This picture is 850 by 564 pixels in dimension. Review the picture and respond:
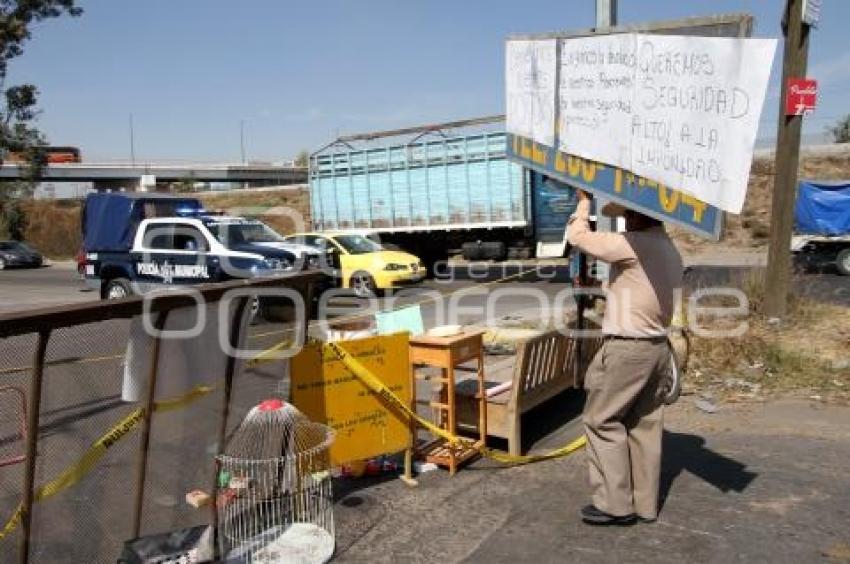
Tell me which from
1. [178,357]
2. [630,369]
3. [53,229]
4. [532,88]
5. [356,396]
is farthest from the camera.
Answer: [53,229]

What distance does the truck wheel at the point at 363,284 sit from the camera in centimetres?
1733

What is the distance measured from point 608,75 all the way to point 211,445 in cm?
346

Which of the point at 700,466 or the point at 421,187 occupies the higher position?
the point at 421,187

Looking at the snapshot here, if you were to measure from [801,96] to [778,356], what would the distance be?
3.24 meters

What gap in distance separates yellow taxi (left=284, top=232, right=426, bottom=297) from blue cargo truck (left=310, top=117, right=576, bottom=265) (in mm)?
2266

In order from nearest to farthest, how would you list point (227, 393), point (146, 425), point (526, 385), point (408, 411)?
point (146, 425)
point (227, 393)
point (408, 411)
point (526, 385)

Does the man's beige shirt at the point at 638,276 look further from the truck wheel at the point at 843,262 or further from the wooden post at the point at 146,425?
the truck wheel at the point at 843,262

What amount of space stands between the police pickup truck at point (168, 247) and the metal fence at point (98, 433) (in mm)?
9197

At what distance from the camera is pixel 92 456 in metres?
3.62

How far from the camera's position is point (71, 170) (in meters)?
88.2

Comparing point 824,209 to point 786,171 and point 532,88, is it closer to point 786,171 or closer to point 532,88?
point 786,171

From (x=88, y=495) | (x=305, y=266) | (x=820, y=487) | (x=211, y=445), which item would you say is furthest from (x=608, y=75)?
(x=305, y=266)

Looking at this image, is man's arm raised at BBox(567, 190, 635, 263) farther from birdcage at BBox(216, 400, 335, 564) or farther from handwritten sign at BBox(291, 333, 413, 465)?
birdcage at BBox(216, 400, 335, 564)

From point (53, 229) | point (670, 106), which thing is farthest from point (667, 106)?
point (53, 229)
